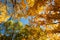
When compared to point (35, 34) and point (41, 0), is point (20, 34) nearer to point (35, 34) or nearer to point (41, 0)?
point (35, 34)

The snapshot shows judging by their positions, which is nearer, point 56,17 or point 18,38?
point 56,17

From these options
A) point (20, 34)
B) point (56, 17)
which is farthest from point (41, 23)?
point (20, 34)

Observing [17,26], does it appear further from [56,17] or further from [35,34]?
[56,17]

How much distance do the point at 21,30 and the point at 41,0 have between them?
5045 millimetres

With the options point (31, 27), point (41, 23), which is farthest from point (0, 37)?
point (41, 23)

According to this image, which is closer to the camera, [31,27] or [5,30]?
[31,27]

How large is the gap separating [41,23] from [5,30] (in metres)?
4.90

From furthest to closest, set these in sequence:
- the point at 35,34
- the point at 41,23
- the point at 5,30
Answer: the point at 5,30 → the point at 35,34 → the point at 41,23

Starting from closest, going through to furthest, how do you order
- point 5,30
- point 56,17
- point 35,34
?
1. point 56,17
2. point 35,34
3. point 5,30

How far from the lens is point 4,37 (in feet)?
39.6

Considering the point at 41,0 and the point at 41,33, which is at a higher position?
the point at 41,0

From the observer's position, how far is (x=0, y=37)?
39.4 feet

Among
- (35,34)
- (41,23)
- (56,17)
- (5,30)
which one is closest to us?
(56,17)

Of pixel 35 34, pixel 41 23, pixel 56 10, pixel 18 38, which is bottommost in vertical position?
pixel 18 38
